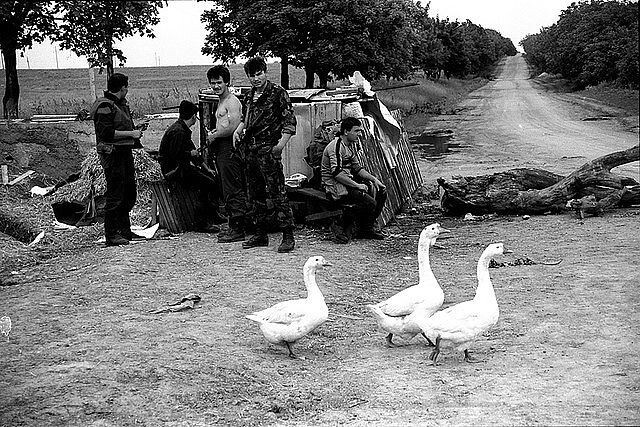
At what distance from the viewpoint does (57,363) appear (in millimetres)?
6324

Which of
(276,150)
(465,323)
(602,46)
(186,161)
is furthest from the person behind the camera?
(602,46)

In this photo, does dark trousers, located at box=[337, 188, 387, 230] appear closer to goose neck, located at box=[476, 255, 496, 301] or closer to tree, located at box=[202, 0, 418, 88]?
goose neck, located at box=[476, 255, 496, 301]

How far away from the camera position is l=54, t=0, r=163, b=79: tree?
29938 mm

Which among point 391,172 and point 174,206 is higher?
point 391,172

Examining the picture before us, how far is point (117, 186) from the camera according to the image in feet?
35.2

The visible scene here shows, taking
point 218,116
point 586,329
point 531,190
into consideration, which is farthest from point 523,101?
point 586,329

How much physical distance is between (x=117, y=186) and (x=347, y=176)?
3.07m

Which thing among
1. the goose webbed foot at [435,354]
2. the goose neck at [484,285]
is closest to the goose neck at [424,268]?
the goose neck at [484,285]

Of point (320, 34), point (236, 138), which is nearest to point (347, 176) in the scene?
point (236, 138)

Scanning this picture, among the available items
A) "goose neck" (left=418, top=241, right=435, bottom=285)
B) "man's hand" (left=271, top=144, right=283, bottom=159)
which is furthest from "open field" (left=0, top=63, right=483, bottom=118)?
"goose neck" (left=418, top=241, right=435, bottom=285)

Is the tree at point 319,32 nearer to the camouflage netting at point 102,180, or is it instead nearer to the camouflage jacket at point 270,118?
the camouflage netting at point 102,180

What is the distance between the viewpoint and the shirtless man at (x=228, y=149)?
1091 centimetres

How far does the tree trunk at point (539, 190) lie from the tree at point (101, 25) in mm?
20475

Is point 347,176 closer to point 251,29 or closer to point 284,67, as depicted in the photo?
point 251,29
